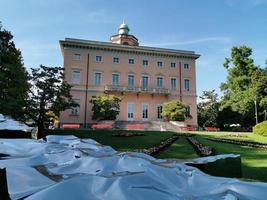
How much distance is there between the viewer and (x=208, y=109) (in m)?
51.5

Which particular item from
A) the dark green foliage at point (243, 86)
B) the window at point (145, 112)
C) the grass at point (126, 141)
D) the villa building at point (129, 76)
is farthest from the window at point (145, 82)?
the grass at point (126, 141)

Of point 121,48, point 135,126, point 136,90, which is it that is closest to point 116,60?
point 121,48

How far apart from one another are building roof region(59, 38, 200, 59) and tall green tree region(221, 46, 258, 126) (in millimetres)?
6383

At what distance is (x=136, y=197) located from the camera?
2.01 meters

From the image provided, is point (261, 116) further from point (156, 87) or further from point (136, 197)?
point (136, 197)

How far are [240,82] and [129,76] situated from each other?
52.1ft

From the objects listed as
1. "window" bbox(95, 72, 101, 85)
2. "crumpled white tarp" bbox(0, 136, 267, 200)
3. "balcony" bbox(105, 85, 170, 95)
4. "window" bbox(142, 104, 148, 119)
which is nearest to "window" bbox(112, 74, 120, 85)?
"balcony" bbox(105, 85, 170, 95)

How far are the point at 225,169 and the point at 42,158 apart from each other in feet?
11.4

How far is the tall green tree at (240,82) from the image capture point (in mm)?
38656

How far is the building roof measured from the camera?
1391 inches

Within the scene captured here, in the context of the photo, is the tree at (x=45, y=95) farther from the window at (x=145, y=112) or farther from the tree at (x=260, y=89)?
the tree at (x=260, y=89)

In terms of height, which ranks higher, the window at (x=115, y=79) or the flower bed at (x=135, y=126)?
the window at (x=115, y=79)

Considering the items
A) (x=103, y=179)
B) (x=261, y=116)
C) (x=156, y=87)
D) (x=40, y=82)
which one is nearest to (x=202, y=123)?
(x=261, y=116)

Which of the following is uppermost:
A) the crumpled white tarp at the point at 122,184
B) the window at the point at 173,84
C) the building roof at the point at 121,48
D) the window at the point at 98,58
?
the building roof at the point at 121,48
